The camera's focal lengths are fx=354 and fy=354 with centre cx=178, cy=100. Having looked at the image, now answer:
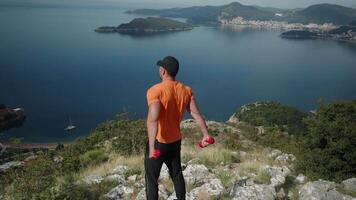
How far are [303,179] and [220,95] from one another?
73.1 meters

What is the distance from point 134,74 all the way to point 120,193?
286ft

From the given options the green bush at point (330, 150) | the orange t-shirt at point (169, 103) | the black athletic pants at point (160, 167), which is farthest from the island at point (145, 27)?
the orange t-shirt at point (169, 103)

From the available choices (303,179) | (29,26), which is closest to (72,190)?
(303,179)

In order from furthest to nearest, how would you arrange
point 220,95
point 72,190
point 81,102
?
point 220,95 < point 81,102 < point 72,190

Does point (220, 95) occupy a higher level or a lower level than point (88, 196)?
lower

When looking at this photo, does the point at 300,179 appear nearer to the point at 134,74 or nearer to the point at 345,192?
the point at 345,192

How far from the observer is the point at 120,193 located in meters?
4.63

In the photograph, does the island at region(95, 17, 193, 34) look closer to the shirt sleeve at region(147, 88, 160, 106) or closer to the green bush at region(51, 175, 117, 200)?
the green bush at region(51, 175, 117, 200)

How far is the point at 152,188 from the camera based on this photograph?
371 centimetres

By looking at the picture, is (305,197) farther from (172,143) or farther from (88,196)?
(88,196)

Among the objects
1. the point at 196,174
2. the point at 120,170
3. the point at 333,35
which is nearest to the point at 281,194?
the point at 196,174

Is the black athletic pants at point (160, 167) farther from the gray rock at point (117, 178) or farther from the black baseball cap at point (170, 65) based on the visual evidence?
the gray rock at point (117, 178)

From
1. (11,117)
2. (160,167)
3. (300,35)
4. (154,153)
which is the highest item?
(154,153)

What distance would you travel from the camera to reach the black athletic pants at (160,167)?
3598mm
